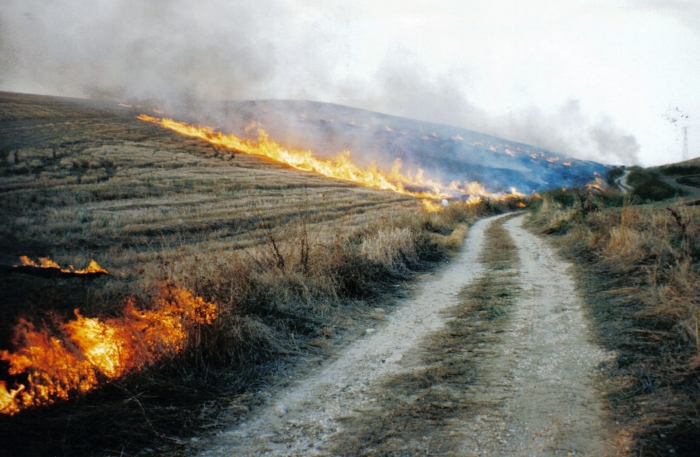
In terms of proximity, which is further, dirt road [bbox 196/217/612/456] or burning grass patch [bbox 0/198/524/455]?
burning grass patch [bbox 0/198/524/455]

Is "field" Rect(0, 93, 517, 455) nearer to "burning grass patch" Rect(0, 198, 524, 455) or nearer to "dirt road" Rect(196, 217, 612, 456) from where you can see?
"burning grass patch" Rect(0, 198, 524, 455)

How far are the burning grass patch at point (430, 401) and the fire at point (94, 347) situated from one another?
2.35 metres

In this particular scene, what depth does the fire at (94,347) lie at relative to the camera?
3594mm

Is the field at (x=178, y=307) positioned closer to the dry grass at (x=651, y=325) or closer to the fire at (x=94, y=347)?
the fire at (x=94, y=347)

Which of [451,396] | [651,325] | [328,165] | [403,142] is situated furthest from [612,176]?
[451,396]

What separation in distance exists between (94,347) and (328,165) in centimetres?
5706

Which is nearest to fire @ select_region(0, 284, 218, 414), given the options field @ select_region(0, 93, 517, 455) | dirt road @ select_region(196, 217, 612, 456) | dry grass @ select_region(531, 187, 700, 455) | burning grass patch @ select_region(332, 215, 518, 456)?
field @ select_region(0, 93, 517, 455)

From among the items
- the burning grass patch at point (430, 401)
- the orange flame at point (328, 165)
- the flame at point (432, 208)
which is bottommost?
the burning grass patch at point (430, 401)

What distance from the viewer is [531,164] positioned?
90.1 m

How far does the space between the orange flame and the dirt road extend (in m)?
45.7

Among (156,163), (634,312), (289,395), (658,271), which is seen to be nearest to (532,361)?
(634,312)

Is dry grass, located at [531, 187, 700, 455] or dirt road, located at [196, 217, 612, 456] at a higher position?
dry grass, located at [531, 187, 700, 455]

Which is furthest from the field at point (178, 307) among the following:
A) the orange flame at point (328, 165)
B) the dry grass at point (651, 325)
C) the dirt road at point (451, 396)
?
the orange flame at point (328, 165)

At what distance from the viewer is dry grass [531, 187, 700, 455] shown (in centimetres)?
323
